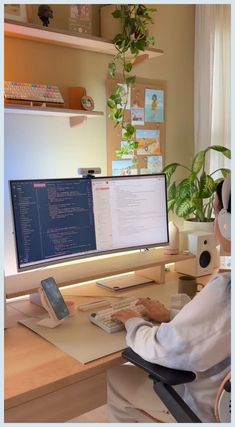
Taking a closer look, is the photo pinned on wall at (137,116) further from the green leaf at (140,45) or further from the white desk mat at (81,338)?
the white desk mat at (81,338)

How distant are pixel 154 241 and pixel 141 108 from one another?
0.81 meters

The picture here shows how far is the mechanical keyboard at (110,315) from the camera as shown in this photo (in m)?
1.60

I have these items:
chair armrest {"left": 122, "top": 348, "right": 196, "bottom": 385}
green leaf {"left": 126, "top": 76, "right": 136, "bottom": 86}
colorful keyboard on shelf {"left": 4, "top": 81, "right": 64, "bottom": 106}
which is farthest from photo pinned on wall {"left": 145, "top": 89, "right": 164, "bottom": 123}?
chair armrest {"left": 122, "top": 348, "right": 196, "bottom": 385}

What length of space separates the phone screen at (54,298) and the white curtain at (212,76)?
1631mm

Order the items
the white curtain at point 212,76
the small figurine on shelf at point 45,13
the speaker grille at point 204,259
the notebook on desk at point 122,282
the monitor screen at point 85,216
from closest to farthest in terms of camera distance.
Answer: the monitor screen at point 85,216 → the small figurine on shelf at point 45,13 → the notebook on desk at point 122,282 → the speaker grille at point 204,259 → the white curtain at point 212,76

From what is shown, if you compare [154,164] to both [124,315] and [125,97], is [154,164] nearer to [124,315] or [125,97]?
[125,97]

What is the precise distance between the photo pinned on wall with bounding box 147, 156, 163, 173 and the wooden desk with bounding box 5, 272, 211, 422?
1373 mm

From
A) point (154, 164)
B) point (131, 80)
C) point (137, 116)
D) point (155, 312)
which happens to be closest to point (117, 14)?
point (131, 80)

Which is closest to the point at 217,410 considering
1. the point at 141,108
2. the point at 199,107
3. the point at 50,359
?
the point at 50,359

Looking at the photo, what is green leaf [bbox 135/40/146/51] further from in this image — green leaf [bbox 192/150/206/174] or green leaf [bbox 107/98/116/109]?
green leaf [bbox 192/150/206/174]

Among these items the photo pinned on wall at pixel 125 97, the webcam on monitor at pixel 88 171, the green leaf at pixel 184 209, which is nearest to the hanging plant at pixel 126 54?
the photo pinned on wall at pixel 125 97

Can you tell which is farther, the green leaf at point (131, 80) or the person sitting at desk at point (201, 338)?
the green leaf at point (131, 80)

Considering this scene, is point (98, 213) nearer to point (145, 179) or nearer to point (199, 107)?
point (145, 179)

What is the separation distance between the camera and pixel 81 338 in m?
1.53
